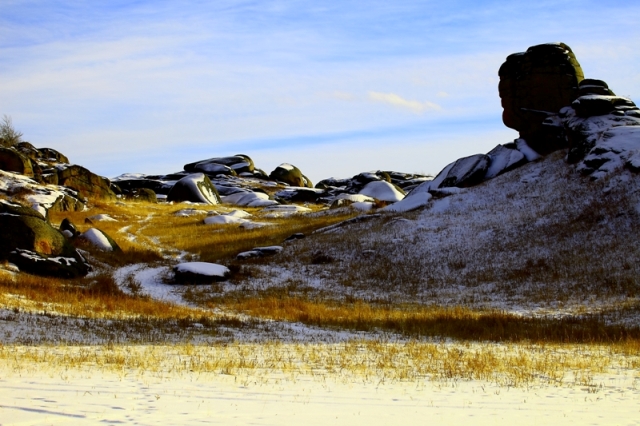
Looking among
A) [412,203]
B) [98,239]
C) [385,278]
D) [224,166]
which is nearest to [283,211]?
[412,203]

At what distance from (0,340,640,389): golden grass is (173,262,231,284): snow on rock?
1310 centimetres

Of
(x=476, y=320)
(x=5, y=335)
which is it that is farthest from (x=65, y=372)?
(x=476, y=320)

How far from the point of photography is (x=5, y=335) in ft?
41.0

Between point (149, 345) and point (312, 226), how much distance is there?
1179 inches

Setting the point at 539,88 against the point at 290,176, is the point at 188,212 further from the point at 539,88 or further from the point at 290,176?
the point at 290,176

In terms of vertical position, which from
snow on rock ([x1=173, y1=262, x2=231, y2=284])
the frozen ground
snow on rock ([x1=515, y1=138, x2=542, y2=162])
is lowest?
snow on rock ([x1=173, y1=262, x2=231, y2=284])

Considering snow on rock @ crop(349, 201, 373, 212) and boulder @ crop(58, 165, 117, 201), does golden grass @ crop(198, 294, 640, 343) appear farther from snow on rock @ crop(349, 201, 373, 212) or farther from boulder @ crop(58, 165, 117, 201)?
boulder @ crop(58, 165, 117, 201)

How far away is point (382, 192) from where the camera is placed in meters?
68.1

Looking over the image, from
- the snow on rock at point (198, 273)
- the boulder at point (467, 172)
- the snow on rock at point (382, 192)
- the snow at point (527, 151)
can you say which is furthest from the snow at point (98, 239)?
the snow on rock at point (382, 192)

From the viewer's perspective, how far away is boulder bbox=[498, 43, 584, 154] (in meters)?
45.3

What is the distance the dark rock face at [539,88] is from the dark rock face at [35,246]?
32.3 m

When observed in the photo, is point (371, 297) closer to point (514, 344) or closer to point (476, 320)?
point (476, 320)

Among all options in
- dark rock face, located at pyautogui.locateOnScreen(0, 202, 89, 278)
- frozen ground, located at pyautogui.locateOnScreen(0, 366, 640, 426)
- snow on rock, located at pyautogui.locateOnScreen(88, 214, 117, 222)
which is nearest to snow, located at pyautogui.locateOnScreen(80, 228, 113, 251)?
dark rock face, located at pyautogui.locateOnScreen(0, 202, 89, 278)

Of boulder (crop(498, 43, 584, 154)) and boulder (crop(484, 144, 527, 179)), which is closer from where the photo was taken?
boulder (crop(484, 144, 527, 179))
